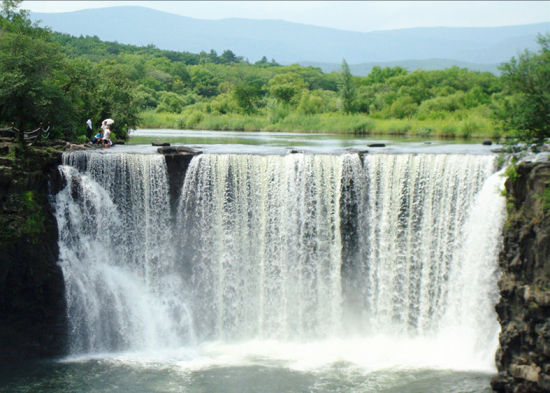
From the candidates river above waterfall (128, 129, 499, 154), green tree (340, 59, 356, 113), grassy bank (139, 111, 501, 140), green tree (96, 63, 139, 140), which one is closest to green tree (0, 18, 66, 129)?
river above waterfall (128, 129, 499, 154)

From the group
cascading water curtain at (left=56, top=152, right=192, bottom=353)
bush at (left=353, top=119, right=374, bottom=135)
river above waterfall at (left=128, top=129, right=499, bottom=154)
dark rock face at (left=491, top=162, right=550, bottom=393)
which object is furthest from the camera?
bush at (left=353, top=119, right=374, bottom=135)

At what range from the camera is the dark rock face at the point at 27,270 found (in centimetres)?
1756

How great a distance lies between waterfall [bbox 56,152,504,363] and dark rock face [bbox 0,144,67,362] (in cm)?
43

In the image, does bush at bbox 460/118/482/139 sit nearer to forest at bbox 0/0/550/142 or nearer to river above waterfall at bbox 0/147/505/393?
forest at bbox 0/0/550/142

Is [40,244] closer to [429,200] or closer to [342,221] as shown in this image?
[342,221]

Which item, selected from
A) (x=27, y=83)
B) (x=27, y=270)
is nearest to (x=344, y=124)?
(x=27, y=83)

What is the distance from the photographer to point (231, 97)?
61.0 metres

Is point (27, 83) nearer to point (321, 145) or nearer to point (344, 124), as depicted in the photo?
point (321, 145)

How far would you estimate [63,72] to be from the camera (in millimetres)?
25109

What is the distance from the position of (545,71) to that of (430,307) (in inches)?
256

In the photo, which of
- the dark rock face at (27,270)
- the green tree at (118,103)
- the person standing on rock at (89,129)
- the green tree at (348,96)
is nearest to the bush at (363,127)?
the green tree at (348,96)

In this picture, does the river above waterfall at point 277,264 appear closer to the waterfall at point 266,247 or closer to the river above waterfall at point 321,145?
the waterfall at point 266,247

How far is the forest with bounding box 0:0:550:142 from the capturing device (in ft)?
54.0

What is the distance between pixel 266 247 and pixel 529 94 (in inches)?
315
